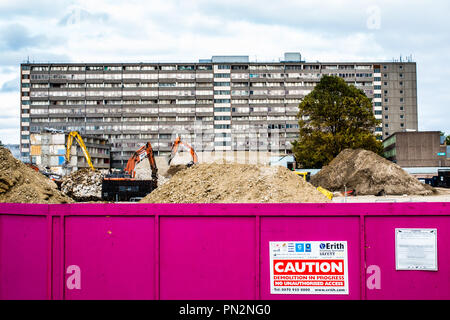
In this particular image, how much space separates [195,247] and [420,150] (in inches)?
2982

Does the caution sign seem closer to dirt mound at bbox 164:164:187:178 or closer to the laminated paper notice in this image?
the laminated paper notice

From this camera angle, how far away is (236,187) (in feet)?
56.7

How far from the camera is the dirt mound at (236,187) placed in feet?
53.6

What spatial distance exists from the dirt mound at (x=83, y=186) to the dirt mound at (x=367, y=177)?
836 inches

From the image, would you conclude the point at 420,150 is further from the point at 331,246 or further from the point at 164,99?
the point at 331,246

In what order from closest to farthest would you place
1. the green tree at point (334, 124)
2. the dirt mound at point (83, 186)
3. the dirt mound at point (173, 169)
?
the dirt mound at point (83, 186), the green tree at point (334, 124), the dirt mound at point (173, 169)

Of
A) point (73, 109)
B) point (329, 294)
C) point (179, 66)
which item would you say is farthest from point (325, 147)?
point (73, 109)

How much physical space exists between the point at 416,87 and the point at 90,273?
130813 mm

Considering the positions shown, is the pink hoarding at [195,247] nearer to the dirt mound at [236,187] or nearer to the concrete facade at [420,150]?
the dirt mound at [236,187]

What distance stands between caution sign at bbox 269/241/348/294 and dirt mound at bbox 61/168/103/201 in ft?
103

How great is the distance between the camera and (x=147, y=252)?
564 cm

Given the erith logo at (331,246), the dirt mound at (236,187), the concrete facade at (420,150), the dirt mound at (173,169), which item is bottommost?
the erith logo at (331,246)

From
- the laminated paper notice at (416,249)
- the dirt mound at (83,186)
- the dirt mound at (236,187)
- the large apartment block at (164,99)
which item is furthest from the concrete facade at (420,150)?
the laminated paper notice at (416,249)
